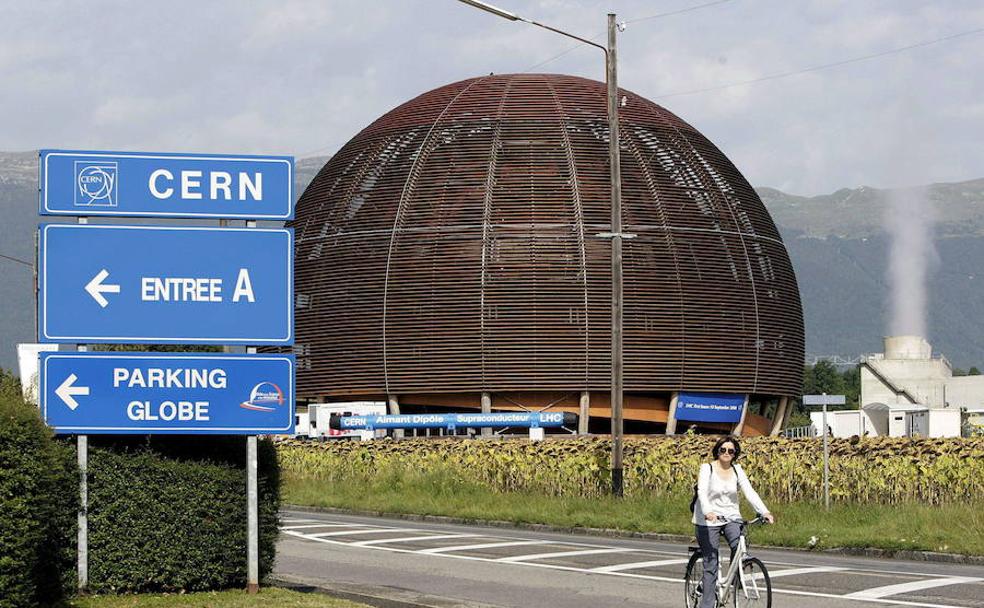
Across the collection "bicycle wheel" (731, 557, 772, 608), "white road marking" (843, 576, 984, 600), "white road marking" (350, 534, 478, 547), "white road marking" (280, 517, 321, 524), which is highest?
"bicycle wheel" (731, 557, 772, 608)

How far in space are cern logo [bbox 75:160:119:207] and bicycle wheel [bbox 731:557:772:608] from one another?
7053 mm

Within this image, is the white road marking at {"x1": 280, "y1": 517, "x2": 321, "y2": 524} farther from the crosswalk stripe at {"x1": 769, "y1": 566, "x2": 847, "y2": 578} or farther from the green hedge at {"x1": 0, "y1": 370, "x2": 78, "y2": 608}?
the green hedge at {"x1": 0, "y1": 370, "x2": 78, "y2": 608}

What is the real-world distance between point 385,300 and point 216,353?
1970 inches

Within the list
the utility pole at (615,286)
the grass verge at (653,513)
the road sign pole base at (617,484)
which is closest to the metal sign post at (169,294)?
the grass verge at (653,513)

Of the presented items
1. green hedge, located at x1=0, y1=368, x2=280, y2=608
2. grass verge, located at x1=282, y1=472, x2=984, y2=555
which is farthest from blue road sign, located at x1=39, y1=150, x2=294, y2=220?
grass verge, located at x1=282, y1=472, x2=984, y2=555

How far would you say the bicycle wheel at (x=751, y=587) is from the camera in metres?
14.1

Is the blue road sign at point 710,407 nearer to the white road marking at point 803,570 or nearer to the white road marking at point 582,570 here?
the white road marking at point 582,570

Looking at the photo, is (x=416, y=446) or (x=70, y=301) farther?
(x=416, y=446)

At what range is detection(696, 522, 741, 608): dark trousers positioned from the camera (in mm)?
14336

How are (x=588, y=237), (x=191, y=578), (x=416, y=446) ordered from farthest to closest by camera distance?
(x=588, y=237), (x=416, y=446), (x=191, y=578)

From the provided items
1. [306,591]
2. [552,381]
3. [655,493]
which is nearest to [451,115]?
[552,381]

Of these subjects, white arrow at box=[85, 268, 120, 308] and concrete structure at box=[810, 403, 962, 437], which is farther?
concrete structure at box=[810, 403, 962, 437]

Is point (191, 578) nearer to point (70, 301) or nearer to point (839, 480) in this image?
point (70, 301)

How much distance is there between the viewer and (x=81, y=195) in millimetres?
16016
